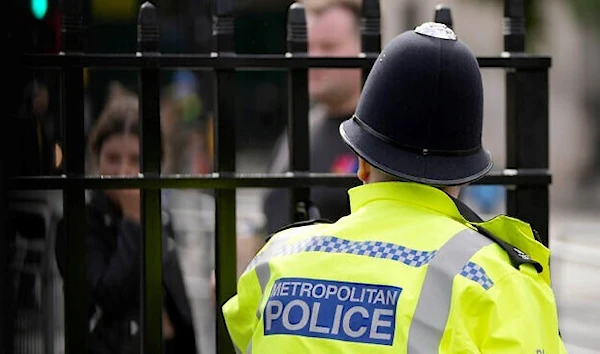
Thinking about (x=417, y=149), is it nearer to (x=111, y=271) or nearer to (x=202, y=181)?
(x=202, y=181)

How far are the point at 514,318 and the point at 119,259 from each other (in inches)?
82.4

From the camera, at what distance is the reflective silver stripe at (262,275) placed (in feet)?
7.50

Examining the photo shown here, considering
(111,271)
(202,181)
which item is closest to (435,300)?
(202,181)

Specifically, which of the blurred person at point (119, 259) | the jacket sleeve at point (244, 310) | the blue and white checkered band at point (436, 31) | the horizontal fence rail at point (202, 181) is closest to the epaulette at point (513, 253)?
the blue and white checkered band at point (436, 31)

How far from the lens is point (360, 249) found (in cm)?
216

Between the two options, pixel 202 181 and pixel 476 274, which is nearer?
pixel 476 274

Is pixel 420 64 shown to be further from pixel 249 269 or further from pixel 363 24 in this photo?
pixel 363 24

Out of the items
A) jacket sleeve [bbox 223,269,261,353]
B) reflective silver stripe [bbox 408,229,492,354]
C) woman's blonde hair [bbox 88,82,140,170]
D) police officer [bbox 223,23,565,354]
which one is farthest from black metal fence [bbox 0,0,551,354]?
reflective silver stripe [bbox 408,229,492,354]

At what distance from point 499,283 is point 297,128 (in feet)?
4.74

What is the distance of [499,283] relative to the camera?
6.75 feet

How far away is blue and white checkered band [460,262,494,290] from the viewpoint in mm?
2047

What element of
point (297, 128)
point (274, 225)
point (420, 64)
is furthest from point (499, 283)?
point (274, 225)

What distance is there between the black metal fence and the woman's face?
1.89 feet

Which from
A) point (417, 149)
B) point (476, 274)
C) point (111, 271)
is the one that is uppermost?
point (417, 149)
